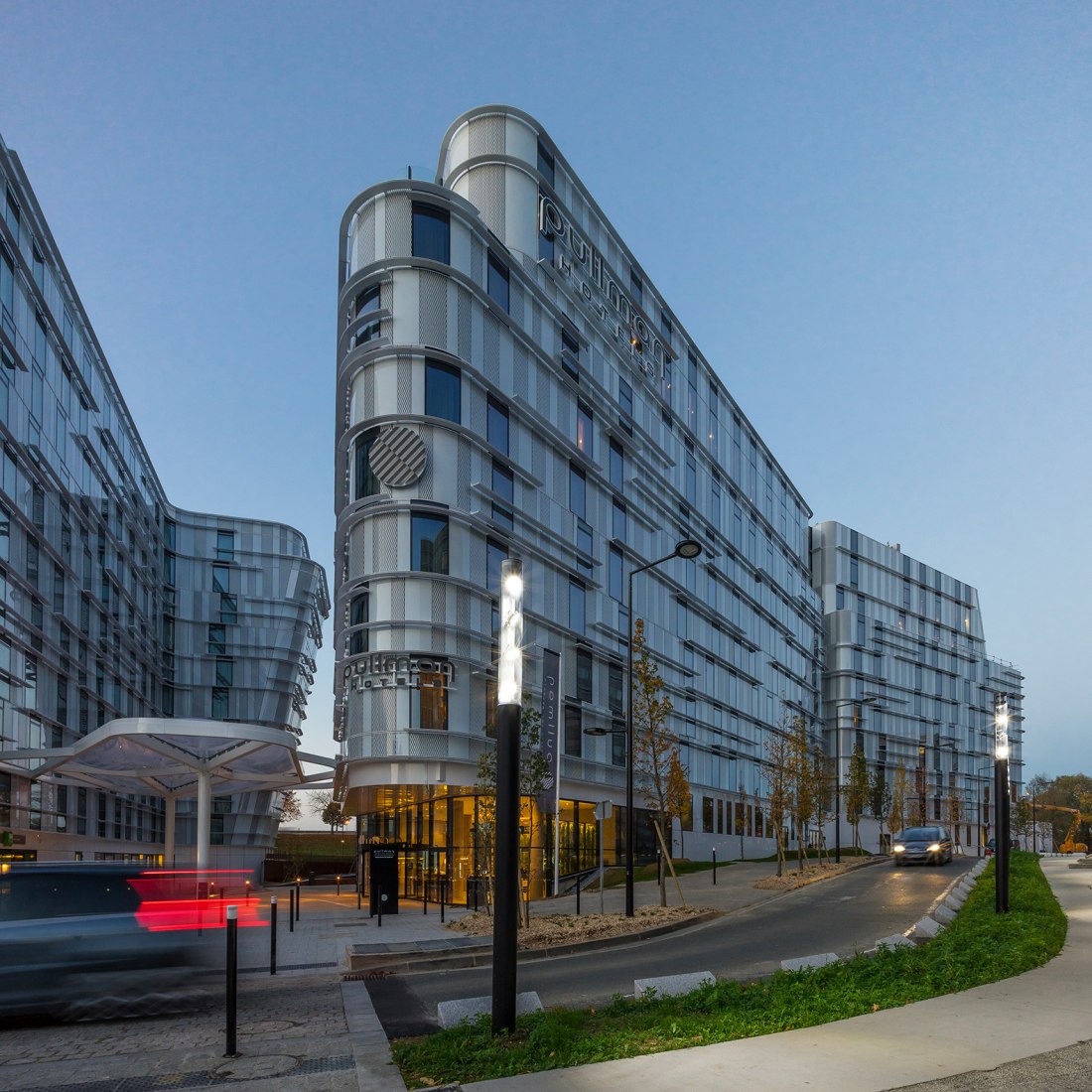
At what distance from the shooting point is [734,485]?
243 feet

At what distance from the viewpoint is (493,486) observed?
40656 millimetres

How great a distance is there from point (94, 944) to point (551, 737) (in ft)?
59.7

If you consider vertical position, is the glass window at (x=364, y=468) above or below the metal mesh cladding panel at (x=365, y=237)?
below

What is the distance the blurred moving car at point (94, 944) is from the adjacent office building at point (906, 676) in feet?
298

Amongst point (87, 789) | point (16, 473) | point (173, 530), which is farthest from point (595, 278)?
point (173, 530)

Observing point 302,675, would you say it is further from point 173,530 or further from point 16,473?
point 16,473

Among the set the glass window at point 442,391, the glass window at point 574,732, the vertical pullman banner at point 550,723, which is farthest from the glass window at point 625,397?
the vertical pullman banner at point 550,723

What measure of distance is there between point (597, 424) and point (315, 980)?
36314 millimetres

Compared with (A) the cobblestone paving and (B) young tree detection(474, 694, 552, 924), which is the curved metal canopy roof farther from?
(A) the cobblestone paving

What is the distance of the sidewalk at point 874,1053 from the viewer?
Answer: 27.6 feet

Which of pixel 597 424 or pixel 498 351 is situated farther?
pixel 597 424

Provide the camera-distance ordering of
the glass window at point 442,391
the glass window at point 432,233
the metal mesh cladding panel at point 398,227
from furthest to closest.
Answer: the glass window at point 432,233, the metal mesh cladding panel at point 398,227, the glass window at point 442,391

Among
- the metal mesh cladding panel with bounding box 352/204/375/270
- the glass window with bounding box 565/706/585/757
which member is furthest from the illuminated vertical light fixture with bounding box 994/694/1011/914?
the metal mesh cladding panel with bounding box 352/204/375/270

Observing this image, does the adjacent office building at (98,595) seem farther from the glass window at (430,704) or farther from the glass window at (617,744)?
the glass window at (617,744)
